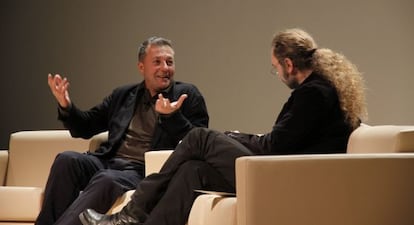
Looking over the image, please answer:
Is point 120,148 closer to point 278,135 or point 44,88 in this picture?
point 278,135

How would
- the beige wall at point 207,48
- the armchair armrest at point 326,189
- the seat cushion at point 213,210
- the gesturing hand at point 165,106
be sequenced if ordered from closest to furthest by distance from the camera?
the armchair armrest at point 326,189 → the seat cushion at point 213,210 → the gesturing hand at point 165,106 → the beige wall at point 207,48

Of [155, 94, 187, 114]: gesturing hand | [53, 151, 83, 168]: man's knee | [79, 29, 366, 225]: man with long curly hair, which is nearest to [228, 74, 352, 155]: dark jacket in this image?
[79, 29, 366, 225]: man with long curly hair

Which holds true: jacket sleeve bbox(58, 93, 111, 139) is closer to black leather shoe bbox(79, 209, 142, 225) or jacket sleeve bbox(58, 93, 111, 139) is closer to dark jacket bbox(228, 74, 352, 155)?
black leather shoe bbox(79, 209, 142, 225)

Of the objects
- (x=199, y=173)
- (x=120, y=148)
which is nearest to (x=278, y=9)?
(x=120, y=148)

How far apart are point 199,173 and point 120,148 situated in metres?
1.33

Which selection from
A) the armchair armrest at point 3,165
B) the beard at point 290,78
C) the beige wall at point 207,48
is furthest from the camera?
the beige wall at point 207,48

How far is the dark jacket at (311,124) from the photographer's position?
10.4 feet

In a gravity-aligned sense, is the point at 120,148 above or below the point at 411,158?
below

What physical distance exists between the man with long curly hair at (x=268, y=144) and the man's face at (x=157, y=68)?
1.18 metres

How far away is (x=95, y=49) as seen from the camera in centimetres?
597

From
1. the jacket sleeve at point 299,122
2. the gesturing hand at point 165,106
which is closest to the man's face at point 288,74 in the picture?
the jacket sleeve at point 299,122

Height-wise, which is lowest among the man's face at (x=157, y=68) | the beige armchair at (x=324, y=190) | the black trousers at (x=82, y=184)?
the black trousers at (x=82, y=184)

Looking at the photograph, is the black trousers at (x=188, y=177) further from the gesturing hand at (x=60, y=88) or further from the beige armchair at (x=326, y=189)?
the gesturing hand at (x=60, y=88)

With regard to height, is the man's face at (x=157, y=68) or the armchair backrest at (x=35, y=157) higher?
the man's face at (x=157, y=68)
